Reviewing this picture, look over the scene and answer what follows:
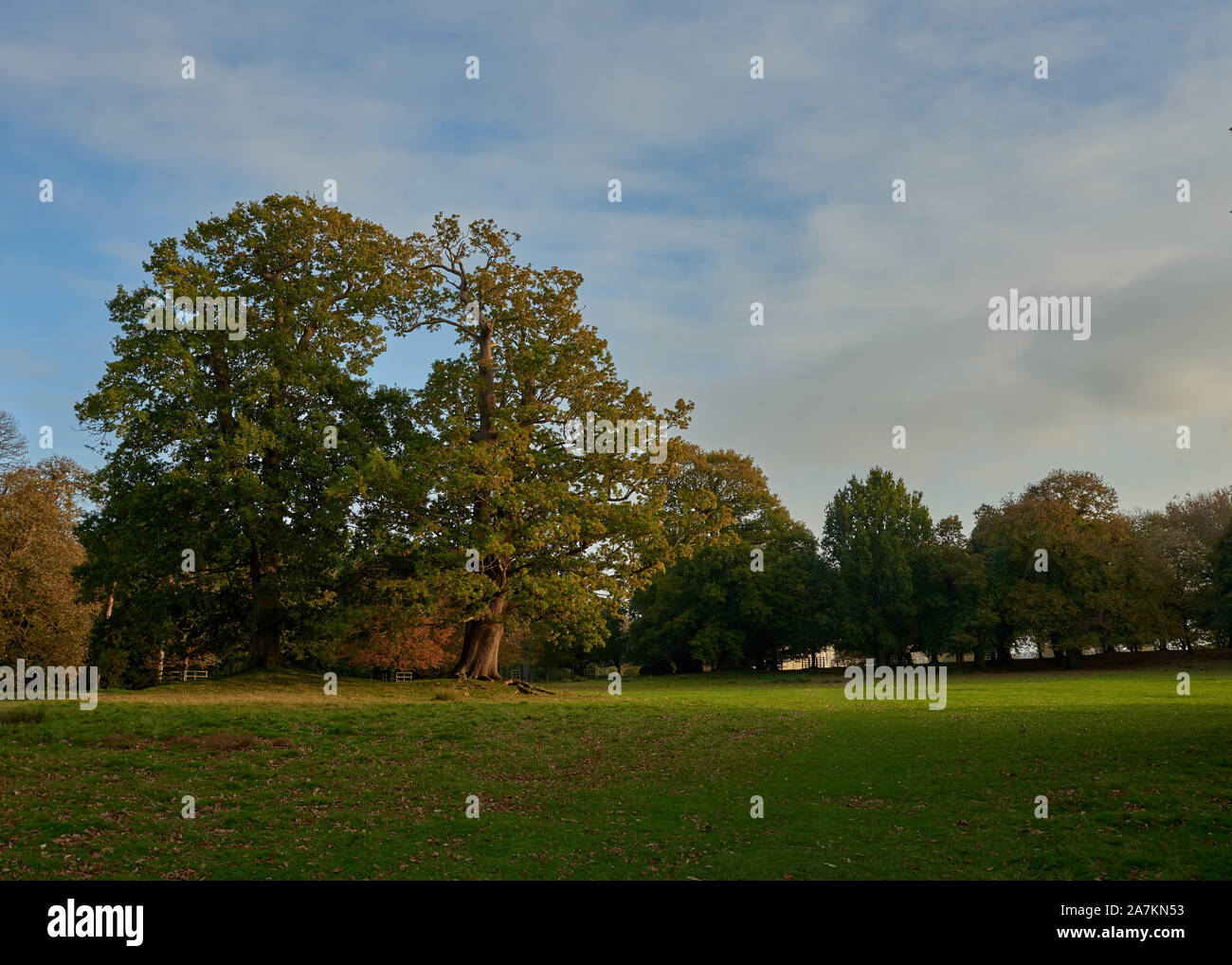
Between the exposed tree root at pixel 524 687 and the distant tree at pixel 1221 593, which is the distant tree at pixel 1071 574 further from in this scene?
the exposed tree root at pixel 524 687

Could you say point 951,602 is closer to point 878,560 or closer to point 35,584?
point 878,560

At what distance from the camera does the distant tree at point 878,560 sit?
6988cm

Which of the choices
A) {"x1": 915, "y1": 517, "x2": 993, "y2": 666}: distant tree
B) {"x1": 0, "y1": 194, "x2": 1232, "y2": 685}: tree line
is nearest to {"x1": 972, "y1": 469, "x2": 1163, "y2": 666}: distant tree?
{"x1": 915, "y1": 517, "x2": 993, "y2": 666}: distant tree

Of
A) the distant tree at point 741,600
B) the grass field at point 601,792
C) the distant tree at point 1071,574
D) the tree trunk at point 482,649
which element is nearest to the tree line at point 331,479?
the tree trunk at point 482,649

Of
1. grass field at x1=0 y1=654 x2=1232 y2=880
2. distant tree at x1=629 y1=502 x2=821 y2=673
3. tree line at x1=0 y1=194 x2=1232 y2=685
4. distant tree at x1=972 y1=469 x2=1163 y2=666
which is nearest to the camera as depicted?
grass field at x1=0 y1=654 x2=1232 y2=880

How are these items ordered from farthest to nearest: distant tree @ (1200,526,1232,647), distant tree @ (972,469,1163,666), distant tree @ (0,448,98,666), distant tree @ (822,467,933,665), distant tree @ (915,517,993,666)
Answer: distant tree @ (822,467,933,665), distant tree @ (915,517,993,666), distant tree @ (972,469,1163,666), distant tree @ (1200,526,1232,647), distant tree @ (0,448,98,666)

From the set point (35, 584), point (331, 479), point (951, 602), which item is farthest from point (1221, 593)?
point (35, 584)

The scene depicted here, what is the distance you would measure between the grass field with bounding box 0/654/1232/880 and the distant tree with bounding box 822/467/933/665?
42.8 metres

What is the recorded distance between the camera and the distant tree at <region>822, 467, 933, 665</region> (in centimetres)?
6988

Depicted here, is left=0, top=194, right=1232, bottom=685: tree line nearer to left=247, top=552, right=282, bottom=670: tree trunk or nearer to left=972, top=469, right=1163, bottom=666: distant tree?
left=247, top=552, right=282, bottom=670: tree trunk

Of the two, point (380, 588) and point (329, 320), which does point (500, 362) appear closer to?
point (329, 320)

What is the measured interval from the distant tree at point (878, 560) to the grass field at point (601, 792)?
42.8 meters
